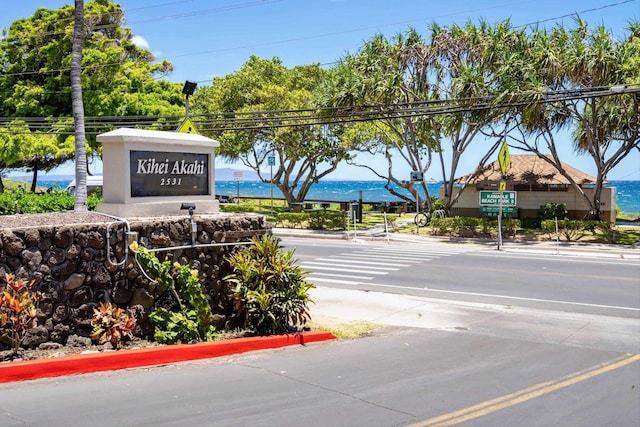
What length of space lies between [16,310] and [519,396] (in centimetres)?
592

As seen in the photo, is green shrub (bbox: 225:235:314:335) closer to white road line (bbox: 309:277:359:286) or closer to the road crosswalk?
white road line (bbox: 309:277:359:286)

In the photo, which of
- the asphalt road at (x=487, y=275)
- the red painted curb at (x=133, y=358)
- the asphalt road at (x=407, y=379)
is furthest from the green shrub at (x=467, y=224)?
the red painted curb at (x=133, y=358)

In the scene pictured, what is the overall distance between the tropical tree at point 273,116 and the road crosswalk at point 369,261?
1399 cm

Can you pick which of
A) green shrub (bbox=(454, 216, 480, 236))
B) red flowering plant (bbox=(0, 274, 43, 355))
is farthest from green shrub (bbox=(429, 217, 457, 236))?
red flowering plant (bbox=(0, 274, 43, 355))

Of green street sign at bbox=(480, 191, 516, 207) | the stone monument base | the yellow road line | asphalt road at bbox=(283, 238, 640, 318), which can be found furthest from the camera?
green street sign at bbox=(480, 191, 516, 207)

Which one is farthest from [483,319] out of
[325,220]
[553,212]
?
[553,212]

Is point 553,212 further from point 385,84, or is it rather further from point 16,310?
point 16,310

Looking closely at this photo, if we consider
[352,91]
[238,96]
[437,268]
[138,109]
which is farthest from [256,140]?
[437,268]

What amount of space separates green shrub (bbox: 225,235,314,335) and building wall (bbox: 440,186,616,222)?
89.4 ft

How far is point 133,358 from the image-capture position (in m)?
7.93

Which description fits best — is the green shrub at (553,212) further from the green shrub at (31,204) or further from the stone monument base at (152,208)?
the stone monument base at (152,208)

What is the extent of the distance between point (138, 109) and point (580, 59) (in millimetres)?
24773

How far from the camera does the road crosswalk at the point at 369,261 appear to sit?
18.6 m

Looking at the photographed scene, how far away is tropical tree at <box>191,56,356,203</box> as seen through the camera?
3969 centimetres
